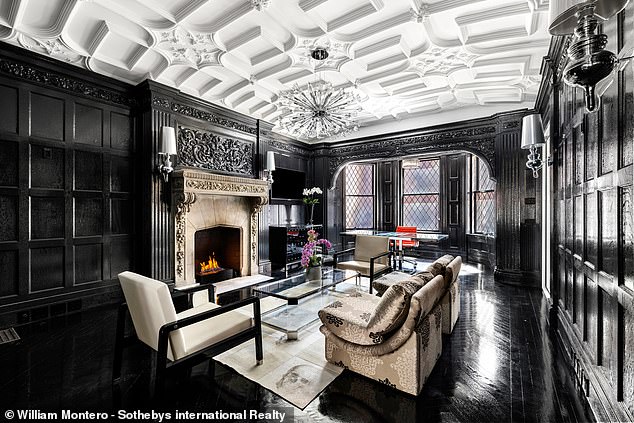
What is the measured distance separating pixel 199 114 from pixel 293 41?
240cm

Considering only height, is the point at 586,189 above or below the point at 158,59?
below

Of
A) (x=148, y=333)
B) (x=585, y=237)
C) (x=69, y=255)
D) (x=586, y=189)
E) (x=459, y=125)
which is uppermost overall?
(x=459, y=125)

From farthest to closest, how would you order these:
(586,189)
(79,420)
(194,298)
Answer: (194,298) < (586,189) < (79,420)

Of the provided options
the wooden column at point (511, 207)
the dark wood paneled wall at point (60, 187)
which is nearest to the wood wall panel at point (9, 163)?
the dark wood paneled wall at point (60, 187)

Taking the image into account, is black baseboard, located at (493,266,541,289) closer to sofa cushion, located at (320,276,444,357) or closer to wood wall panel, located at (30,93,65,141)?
sofa cushion, located at (320,276,444,357)

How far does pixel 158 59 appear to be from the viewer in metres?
3.70

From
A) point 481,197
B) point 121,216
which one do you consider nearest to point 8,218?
point 121,216

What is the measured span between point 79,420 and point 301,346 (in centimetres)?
159

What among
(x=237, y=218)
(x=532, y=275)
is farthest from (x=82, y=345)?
(x=532, y=275)

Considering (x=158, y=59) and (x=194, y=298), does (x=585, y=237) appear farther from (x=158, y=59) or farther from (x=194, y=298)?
(x=158, y=59)

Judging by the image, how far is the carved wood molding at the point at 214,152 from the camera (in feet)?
15.5

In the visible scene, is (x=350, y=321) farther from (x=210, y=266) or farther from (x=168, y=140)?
(x=210, y=266)

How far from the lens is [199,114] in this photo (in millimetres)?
4895

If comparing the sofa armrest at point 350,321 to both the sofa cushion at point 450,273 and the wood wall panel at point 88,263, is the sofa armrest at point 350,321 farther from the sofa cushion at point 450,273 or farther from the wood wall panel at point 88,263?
the wood wall panel at point 88,263
